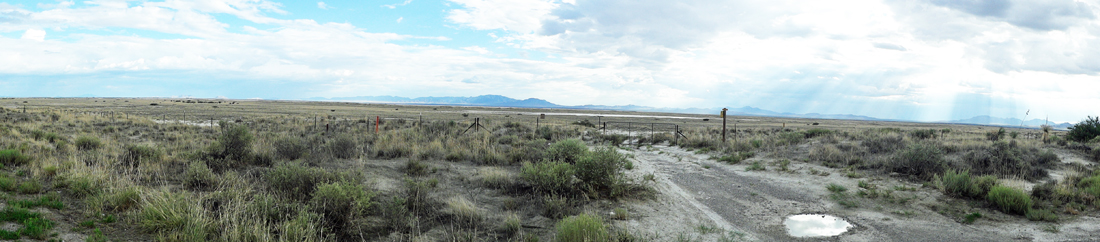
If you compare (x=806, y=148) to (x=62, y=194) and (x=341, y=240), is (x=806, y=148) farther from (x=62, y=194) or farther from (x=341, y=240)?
(x=62, y=194)

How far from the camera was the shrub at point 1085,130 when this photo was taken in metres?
20.5

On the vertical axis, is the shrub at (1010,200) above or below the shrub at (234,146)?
below

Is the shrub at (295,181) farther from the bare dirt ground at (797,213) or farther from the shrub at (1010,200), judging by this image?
the shrub at (1010,200)

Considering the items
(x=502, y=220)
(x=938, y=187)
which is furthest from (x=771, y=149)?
(x=502, y=220)

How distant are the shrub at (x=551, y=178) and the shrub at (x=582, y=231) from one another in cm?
219

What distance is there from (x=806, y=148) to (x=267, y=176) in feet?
55.3

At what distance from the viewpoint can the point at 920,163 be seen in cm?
1223

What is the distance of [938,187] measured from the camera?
33.9 ft

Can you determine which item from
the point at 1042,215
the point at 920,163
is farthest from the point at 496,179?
the point at 920,163

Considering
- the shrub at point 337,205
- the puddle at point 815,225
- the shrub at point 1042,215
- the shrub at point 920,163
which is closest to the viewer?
the shrub at point 337,205

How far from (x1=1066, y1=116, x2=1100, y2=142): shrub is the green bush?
34328 millimetres

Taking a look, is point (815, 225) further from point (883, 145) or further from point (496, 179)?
point (883, 145)

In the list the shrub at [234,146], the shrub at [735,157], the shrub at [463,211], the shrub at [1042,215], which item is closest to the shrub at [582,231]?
the shrub at [463,211]

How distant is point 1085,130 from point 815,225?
886 inches
